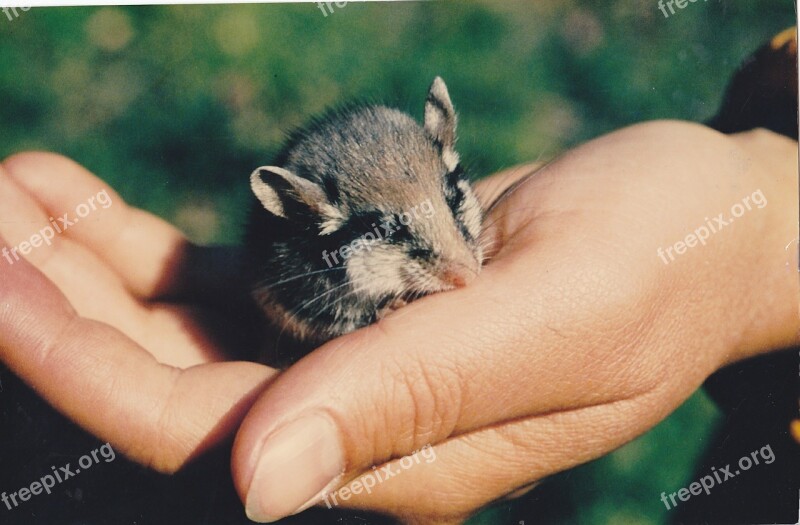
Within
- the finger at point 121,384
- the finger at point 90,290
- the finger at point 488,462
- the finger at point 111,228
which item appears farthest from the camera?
the finger at point 111,228

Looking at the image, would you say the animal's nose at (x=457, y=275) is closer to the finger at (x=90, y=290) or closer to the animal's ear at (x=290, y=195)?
the animal's ear at (x=290, y=195)

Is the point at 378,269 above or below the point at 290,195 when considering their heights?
below

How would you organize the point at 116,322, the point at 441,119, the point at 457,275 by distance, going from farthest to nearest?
the point at 116,322, the point at 441,119, the point at 457,275

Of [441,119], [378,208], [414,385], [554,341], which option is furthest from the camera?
[441,119]

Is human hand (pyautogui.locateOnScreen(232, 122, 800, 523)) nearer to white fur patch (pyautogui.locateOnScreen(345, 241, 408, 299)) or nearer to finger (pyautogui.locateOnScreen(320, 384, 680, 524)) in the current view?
finger (pyautogui.locateOnScreen(320, 384, 680, 524))

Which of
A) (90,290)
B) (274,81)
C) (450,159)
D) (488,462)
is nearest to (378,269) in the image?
(450,159)

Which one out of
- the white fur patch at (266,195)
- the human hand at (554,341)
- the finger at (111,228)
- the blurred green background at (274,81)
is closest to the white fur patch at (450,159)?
the human hand at (554,341)

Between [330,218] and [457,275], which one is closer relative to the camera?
[457,275]

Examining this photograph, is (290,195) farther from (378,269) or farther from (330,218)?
(378,269)
